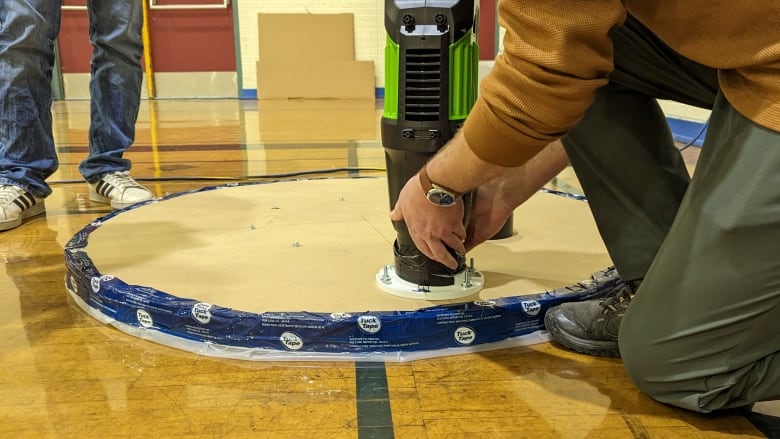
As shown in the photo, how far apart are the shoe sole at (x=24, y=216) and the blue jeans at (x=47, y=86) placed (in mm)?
49

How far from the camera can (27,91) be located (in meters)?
1.79

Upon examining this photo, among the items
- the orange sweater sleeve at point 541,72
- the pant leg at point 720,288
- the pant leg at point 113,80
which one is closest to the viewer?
the orange sweater sleeve at point 541,72

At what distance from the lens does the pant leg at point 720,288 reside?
751mm

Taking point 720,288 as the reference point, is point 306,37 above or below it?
below

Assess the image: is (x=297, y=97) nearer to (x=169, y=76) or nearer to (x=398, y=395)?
(x=169, y=76)

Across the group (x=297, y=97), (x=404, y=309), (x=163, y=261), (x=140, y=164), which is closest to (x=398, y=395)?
(x=404, y=309)

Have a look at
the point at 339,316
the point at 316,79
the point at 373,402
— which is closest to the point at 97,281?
the point at 339,316

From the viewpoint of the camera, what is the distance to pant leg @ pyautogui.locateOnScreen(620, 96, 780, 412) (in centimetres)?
75

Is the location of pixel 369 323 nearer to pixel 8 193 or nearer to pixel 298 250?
pixel 298 250

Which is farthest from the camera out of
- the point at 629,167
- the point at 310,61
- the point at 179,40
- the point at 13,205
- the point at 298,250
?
the point at 310,61

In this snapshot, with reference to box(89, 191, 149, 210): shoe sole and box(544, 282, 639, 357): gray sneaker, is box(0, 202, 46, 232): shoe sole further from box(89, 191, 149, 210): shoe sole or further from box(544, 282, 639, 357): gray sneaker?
box(544, 282, 639, 357): gray sneaker

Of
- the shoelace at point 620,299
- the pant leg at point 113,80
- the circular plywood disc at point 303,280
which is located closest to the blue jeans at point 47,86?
the pant leg at point 113,80

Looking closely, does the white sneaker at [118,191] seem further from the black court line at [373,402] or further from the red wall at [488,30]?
the red wall at [488,30]

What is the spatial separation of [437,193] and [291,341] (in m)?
0.36
